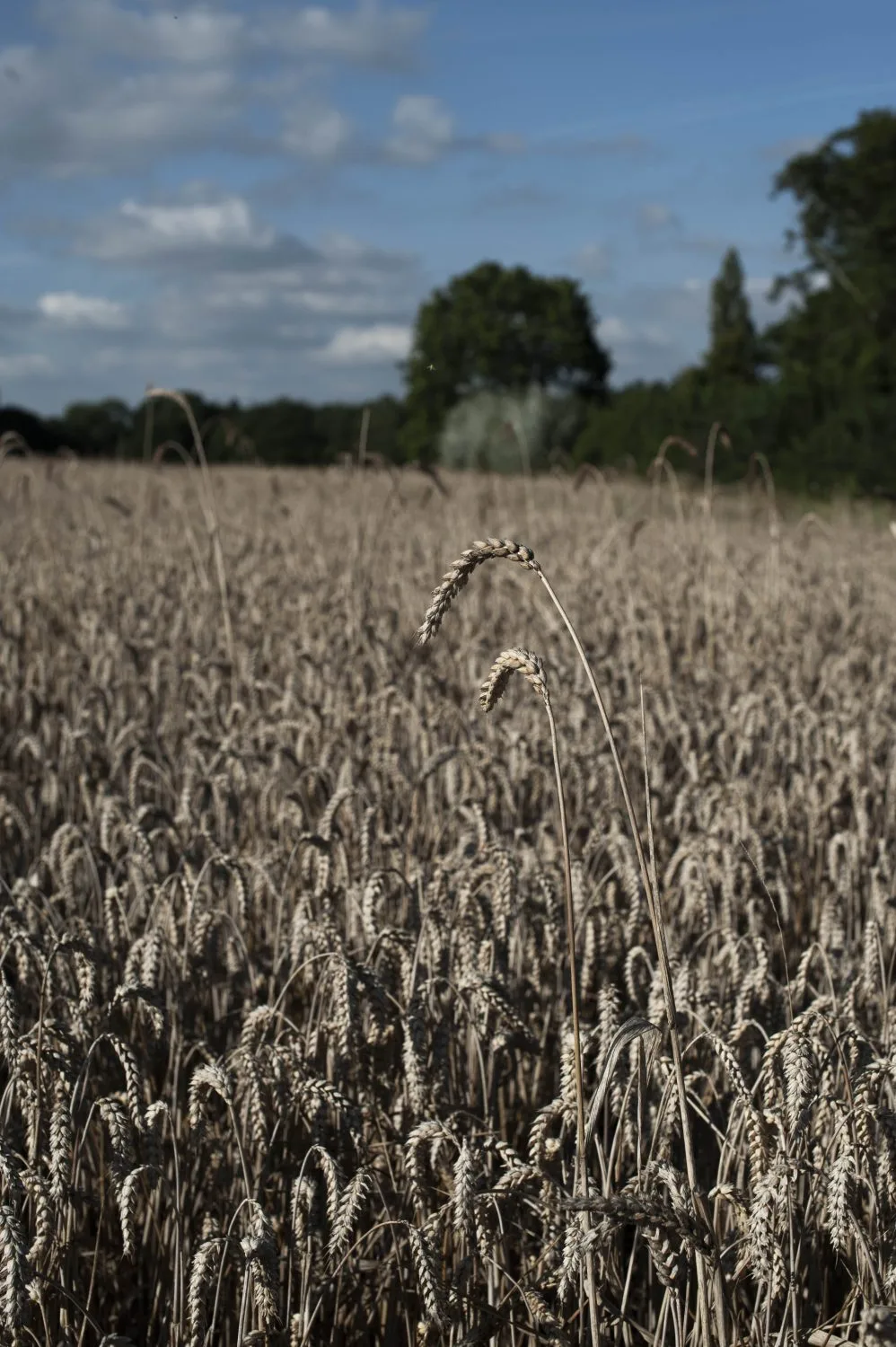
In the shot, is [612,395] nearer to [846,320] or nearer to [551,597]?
[846,320]

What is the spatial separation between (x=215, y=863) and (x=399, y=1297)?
79cm

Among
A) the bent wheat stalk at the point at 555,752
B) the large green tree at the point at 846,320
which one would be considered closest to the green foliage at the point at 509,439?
the large green tree at the point at 846,320

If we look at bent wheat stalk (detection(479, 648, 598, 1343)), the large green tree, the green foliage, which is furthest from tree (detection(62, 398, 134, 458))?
bent wheat stalk (detection(479, 648, 598, 1343))

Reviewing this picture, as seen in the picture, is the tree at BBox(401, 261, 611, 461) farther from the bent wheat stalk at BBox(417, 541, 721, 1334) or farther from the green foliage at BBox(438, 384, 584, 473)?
the bent wheat stalk at BBox(417, 541, 721, 1334)

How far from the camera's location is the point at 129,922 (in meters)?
1.99

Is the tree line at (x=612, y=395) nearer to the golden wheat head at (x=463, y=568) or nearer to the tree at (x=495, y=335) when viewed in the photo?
the tree at (x=495, y=335)

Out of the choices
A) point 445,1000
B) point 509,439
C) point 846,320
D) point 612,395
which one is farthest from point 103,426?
point 445,1000

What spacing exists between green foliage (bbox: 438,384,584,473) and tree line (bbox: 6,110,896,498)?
0.04 metres

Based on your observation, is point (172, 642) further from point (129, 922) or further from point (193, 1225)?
point (193, 1225)

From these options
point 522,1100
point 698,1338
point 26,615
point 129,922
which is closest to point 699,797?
point 522,1100

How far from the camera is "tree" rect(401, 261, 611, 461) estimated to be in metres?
35.6

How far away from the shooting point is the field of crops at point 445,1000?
128cm

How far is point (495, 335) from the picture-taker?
35406 mm

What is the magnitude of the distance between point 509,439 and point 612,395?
5.64 meters
